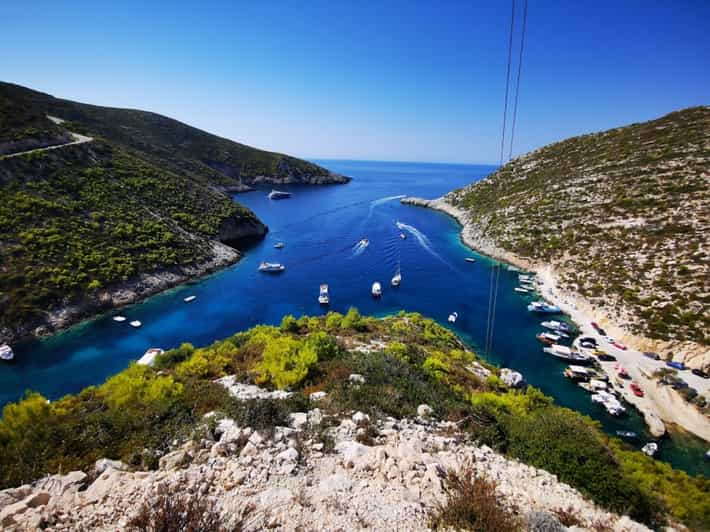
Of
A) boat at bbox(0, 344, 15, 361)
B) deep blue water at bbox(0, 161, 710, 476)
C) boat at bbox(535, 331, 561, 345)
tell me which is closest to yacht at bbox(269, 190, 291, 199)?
deep blue water at bbox(0, 161, 710, 476)

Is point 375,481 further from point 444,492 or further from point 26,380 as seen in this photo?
point 26,380

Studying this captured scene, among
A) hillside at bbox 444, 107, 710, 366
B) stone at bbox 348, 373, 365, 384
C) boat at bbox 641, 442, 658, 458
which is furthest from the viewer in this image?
hillside at bbox 444, 107, 710, 366

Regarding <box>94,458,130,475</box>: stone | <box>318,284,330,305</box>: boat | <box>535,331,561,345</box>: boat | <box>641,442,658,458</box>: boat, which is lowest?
<box>641,442,658,458</box>: boat

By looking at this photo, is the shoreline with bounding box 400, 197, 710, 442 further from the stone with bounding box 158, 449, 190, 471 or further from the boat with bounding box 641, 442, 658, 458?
the stone with bounding box 158, 449, 190, 471

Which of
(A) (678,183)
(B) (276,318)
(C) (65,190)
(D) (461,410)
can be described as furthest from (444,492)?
(A) (678,183)

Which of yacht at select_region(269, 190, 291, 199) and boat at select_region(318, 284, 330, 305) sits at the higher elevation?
yacht at select_region(269, 190, 291, 199)

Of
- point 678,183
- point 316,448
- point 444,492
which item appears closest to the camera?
point 444,492
